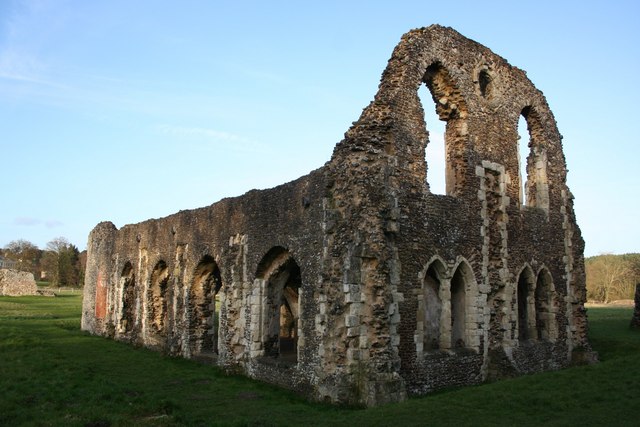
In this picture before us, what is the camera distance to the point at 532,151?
18.3 m

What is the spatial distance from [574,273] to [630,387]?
7960 mm

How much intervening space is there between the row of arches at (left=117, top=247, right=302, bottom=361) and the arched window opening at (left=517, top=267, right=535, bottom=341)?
677 cm

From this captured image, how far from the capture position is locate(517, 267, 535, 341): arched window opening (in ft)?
53.8

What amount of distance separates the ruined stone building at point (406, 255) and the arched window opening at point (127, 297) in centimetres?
430

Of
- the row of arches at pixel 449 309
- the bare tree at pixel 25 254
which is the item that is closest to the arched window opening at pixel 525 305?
the row of arches at pixel 449 309

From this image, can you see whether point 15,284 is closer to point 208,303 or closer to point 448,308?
point 208,303

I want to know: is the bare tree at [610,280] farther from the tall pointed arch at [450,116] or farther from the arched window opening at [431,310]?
the arched window opening at [431,310]

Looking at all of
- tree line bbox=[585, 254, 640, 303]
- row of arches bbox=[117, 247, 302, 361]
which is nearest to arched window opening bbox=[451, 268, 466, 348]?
row of arches bbox=[117, 247, 302, 361]

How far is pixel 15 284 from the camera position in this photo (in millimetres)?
52875

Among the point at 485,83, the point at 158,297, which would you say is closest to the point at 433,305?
the point at 485,83

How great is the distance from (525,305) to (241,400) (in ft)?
31.1

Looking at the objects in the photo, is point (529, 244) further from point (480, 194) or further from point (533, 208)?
point (480, 194)

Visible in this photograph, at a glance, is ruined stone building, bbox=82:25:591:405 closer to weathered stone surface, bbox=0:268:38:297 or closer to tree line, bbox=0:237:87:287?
weathered stone surface, bbox=0:268:38:297

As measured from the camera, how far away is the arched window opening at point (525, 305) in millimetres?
16406
